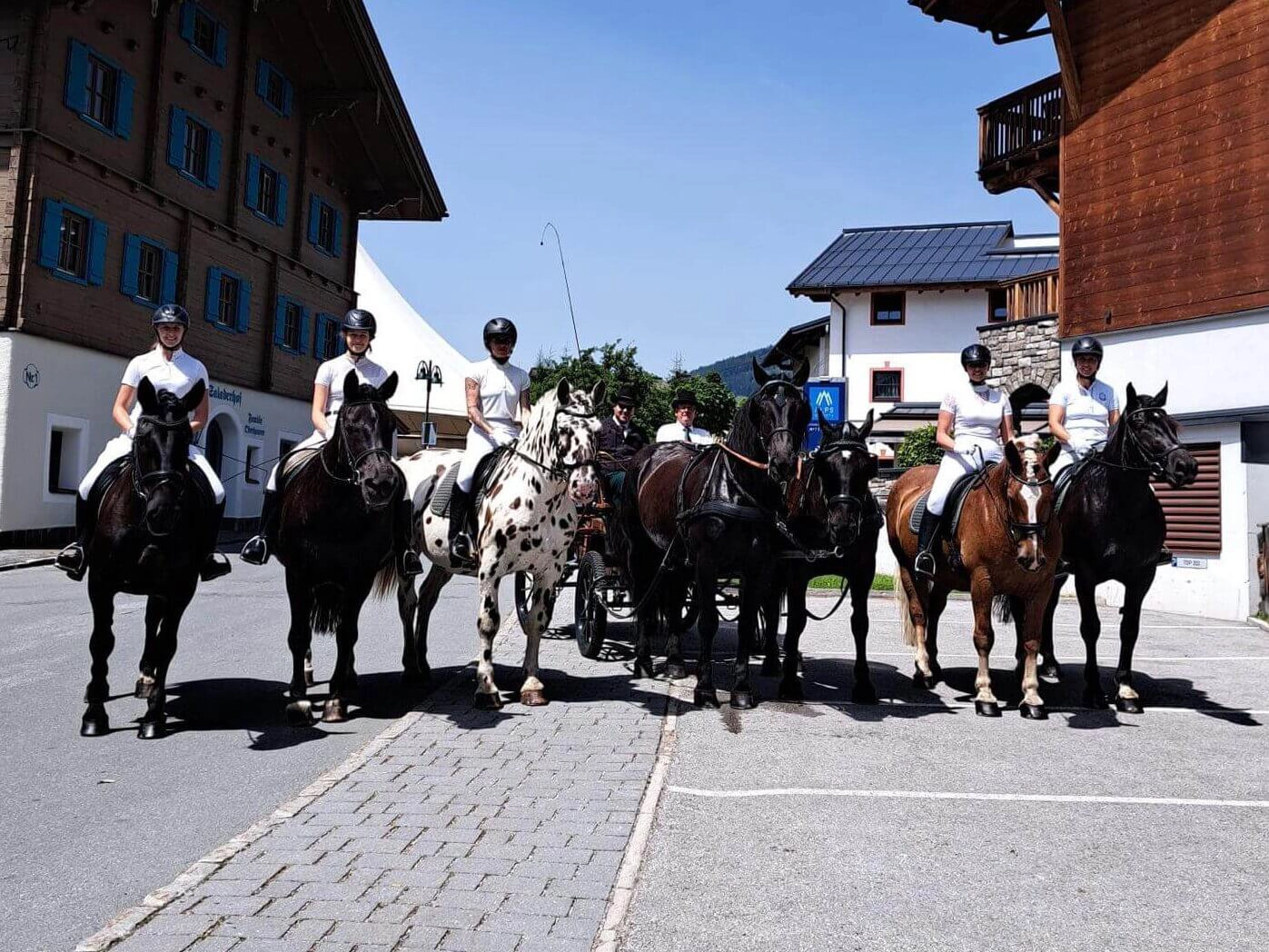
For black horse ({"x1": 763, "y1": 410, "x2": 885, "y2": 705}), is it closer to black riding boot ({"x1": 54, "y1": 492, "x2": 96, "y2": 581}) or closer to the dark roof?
black riding boot ({"x1": 54, "y1": 492, "x2": 96, "y2": 581})

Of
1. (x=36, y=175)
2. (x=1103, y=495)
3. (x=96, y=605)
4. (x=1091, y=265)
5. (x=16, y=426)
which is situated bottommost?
(x=96, y=605)

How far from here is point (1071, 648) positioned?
11.2m

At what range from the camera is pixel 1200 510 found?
49.9 feet

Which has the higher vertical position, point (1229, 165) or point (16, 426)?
point (1229, 165)

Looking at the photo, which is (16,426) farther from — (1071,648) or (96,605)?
(1071,648)

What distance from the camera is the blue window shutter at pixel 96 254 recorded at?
21.7 meters

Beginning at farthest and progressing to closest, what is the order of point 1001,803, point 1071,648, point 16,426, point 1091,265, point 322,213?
point 322,213
point 16,426
point 1091,265
point 1071,648
point 1001,803

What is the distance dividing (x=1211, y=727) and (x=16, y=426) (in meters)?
21.2

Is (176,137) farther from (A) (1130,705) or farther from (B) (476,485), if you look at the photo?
(A) (1130,705)

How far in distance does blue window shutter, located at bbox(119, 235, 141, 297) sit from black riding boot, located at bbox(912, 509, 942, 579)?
21156 millimetres

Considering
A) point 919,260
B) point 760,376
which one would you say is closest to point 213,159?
point 760,376

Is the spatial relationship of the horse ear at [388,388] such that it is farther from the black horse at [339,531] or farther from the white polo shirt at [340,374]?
the white polo shirt at [340,374]

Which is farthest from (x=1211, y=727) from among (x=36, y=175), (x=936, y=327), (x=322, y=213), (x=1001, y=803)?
(x=936, y=327)

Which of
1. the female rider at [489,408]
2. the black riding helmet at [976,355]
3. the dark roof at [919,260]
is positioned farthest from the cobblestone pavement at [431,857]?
the dark roof at [919,260]
